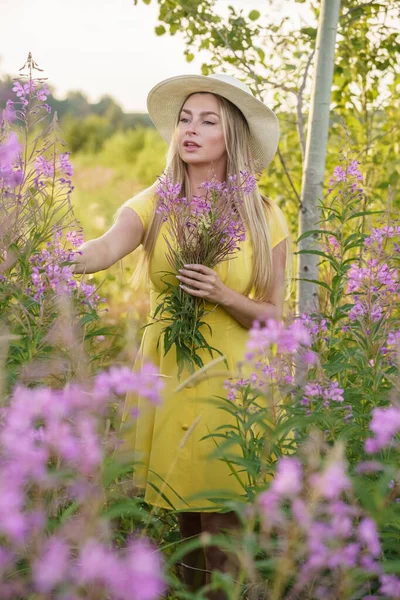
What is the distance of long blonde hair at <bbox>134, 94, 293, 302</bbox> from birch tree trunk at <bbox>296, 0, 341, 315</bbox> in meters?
0.92

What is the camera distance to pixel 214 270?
10.6 ft

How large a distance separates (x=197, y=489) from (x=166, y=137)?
1635 millimetres

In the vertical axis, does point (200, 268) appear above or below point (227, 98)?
below

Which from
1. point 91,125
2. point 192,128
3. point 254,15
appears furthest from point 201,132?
point 91,125

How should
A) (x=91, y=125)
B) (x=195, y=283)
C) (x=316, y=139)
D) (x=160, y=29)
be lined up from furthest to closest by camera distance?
(x=91, y=125) → (x=160, y=29) → (x=316, y=139) → (x=195, y=283)

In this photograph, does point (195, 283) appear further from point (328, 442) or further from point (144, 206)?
point (328, 442)

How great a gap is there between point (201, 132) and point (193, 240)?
640 millimetres

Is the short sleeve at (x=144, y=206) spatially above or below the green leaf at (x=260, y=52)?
below

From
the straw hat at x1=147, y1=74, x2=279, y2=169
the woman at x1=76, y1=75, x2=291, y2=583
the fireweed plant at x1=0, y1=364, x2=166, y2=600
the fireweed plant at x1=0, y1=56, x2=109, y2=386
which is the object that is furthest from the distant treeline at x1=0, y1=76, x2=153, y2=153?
the fireweed plant at x1=0, y1=364, x2=166, y2=600

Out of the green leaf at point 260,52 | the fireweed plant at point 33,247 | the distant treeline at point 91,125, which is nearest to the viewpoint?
the fireweed plant at point 33,247

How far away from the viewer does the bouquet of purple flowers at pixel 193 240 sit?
276 centimetres

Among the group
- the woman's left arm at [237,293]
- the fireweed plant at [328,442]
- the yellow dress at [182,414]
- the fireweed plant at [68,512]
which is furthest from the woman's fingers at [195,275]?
the fireweed plant at [68,512]

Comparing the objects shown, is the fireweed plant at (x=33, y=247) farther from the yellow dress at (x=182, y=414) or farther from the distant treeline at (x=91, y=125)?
the distant treeline at (x=91, y=125)

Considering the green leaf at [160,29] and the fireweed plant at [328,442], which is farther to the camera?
the green leaf at [160,29]
